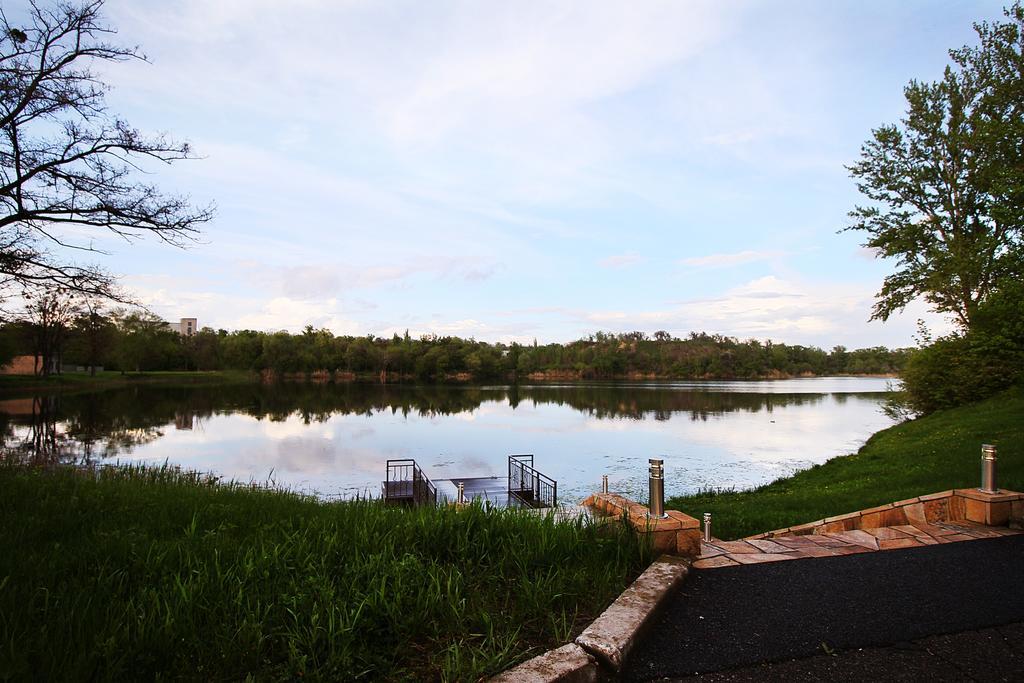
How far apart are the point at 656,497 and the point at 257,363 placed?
123 meters

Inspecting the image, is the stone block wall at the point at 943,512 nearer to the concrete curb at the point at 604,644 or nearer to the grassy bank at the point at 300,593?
the concrete curb at the point at 604,644

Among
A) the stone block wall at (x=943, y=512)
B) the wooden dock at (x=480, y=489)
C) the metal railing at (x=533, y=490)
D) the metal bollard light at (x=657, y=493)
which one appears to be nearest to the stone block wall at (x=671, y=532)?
the metal bollard light at (x=657, y=493)

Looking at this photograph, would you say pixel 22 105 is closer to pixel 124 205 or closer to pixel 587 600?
pixel 124 205

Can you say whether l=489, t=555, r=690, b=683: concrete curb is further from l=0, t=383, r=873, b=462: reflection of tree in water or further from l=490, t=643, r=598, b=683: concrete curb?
l=0, t=383, r=873, b=462: reflection of tree in water

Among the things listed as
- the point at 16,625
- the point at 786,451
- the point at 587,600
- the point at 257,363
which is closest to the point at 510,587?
the point at 587,600

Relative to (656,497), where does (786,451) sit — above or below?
below

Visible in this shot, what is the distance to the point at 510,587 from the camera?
381cm

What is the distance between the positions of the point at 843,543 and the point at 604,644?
3550mm

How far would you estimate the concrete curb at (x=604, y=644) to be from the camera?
9.04 ft

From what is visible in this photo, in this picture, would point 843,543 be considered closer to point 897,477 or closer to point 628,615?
point 628,615

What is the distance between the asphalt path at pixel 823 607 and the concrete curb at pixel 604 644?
4.3 inches

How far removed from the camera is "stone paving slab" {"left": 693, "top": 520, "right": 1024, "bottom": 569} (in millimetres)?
4898

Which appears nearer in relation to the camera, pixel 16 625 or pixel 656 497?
pixel 16 625

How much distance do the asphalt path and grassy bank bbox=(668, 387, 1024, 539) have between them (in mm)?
3914
